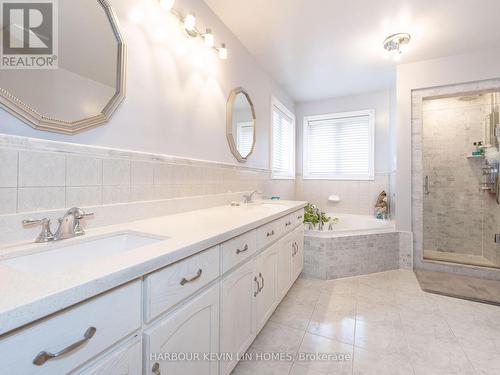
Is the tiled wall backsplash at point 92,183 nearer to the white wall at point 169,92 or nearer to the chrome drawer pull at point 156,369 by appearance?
the white wall at point 169,92

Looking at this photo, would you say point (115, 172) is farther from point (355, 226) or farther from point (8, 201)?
point (355, 226)

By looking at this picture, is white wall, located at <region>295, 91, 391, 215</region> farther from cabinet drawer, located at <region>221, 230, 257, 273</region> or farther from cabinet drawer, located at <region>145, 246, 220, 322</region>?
cabinet drawer, located at <region>145, 246, 220, 322</region>

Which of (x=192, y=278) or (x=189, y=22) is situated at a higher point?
(x=189, y=22)

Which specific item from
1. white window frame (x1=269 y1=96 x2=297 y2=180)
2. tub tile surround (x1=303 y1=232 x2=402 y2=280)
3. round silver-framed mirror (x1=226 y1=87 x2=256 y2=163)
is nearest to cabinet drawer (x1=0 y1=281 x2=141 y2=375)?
round silver-framed mirror (x1=226 y1=87 x2=256 y2=163)

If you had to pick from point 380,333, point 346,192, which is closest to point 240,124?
point 380,333

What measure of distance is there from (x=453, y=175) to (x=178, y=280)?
4.03m

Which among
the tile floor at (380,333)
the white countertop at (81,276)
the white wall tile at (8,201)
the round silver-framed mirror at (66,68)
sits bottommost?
the tile floor at (380,333)

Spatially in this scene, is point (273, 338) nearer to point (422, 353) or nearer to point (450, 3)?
point (422, 353)

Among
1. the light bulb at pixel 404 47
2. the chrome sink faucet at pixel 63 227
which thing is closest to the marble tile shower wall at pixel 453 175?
the light bulb at pixel 404 47

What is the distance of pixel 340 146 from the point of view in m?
4.00

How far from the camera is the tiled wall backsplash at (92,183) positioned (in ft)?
2.85

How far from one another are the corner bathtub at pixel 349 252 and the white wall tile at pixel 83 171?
7.10 feet

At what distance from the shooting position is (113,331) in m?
0.60

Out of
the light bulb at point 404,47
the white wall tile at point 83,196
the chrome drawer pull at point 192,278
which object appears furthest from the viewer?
the light bulb at point 404,47
